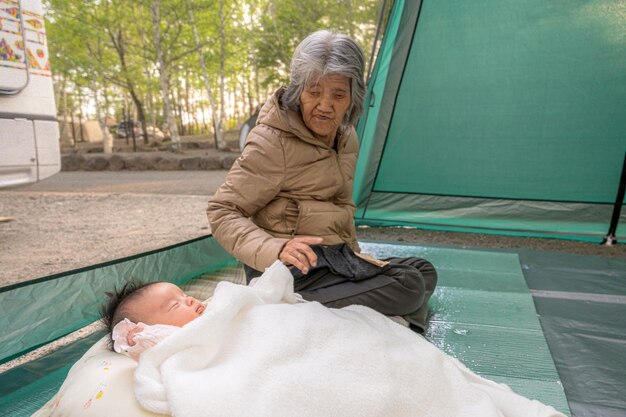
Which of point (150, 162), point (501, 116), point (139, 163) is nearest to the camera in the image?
point (501, 116)

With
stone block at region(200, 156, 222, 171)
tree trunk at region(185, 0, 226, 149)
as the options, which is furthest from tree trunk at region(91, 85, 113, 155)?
stone block at region(200, 156, 222, 171)

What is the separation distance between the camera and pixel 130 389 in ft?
3.30

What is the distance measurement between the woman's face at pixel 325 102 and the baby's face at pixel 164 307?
72cm

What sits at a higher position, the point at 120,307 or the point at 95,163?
the point at 120,307

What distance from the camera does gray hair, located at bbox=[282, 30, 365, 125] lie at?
141 cm

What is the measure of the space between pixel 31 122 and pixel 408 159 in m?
2.56

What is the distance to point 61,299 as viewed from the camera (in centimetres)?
169

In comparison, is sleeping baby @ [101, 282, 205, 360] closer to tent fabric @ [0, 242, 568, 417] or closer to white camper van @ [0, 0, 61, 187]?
tent fabric @ [0, 242, 568, 417]

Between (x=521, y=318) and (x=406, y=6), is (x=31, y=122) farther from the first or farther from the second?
(x=521, y=318)

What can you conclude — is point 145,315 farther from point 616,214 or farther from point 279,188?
point 616,214

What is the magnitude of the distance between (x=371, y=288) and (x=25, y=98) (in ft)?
8.49

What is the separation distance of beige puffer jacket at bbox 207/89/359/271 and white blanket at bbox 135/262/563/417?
40cm

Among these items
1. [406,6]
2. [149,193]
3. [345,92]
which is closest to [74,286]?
[345,92]

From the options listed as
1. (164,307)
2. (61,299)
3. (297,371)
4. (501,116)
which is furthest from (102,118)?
(297,371)
